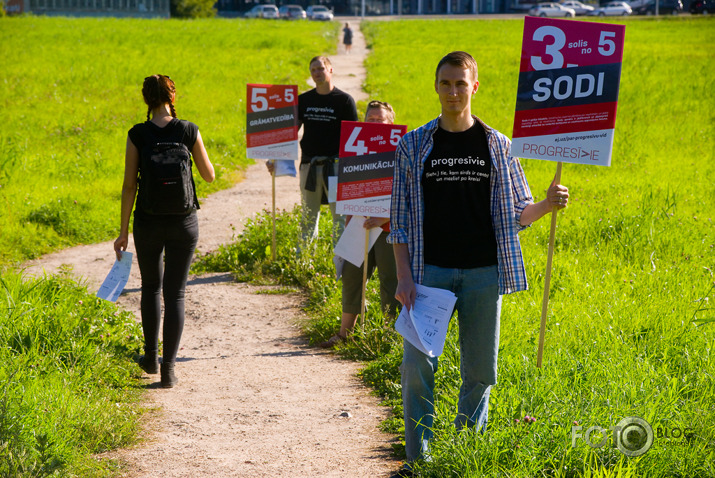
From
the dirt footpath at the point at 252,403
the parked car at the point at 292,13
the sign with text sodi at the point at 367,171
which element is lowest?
the dirt footpath at the point at 252,403

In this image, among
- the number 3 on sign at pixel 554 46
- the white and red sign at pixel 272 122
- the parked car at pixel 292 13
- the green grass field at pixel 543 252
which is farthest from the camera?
the parked car at pixel 292 13

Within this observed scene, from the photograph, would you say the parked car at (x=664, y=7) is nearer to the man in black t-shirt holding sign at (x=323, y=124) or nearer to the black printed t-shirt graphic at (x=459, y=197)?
the man in black t-shirt holding sign at (x=323, y=124)

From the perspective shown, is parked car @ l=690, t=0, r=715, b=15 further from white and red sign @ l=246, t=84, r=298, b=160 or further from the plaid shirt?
the plaid shirt

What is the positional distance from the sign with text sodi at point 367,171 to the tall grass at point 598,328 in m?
0.95

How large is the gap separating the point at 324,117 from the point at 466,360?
4.52m

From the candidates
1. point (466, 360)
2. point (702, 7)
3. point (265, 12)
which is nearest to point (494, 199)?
point (466, 360)

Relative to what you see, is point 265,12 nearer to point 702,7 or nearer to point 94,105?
point 702,7

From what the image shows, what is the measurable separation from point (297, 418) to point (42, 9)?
3356 inches

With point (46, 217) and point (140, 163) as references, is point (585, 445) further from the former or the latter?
point (46, 217)

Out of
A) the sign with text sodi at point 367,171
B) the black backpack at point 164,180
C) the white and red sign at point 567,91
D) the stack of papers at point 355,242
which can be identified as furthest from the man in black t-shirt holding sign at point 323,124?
the white and red sign at point 567,91

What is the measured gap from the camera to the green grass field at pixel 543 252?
13.4ft

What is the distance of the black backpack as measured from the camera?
5309 millimetres

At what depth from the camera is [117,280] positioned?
18.2ft

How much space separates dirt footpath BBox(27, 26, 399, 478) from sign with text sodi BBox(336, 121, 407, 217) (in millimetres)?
1274
